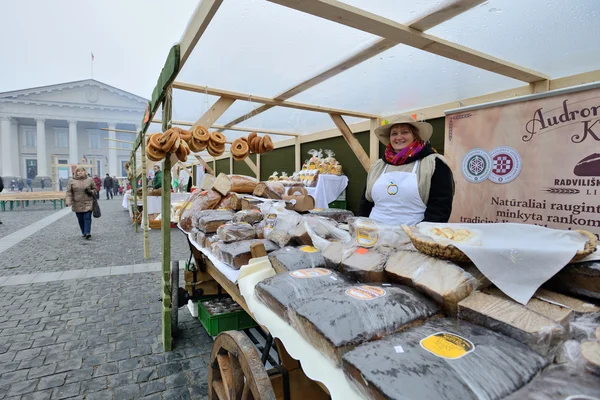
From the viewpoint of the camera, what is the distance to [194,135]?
330 centimetres

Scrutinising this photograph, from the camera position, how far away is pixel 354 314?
88 centimetres

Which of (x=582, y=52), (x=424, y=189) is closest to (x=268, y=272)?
(x=424, y=189)

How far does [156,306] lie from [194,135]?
1.96 m

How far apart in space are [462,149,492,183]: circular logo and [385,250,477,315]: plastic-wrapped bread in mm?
2138

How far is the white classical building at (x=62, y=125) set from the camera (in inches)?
1123

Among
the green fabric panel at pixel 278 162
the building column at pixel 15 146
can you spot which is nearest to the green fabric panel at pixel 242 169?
the green fabric panel at pixel 278 162

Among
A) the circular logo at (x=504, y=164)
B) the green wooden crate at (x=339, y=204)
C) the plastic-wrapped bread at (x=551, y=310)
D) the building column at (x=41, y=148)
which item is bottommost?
the green wooden crate at (x=339, y=204)

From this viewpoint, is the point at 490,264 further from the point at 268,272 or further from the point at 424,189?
the point at 424,189

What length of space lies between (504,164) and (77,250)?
7080 millimetres

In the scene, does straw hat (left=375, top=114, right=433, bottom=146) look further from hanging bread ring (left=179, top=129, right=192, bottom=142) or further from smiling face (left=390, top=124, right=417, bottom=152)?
hanging bread ring (left=179, top=129, right=192, bottom=142)

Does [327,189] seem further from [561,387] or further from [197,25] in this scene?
[561,387]

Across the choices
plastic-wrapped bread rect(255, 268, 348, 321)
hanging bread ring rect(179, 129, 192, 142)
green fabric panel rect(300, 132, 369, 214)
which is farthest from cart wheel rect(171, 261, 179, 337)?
green fabric panel rect(300, 132, 369, 214)

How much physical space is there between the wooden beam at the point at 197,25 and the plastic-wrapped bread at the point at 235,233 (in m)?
1.25

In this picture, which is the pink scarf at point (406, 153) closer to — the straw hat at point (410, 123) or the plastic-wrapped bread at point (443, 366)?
the straw hat at point (410, 123)
